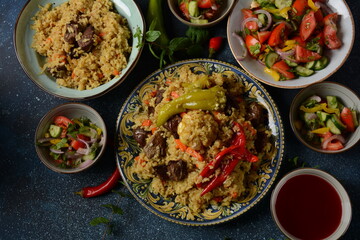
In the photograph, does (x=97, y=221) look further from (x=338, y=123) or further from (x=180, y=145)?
(x=338, y=123)

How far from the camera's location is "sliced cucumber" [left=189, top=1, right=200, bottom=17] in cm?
401

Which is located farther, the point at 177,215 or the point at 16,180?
the point at 16,180

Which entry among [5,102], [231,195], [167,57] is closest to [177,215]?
[231,195]

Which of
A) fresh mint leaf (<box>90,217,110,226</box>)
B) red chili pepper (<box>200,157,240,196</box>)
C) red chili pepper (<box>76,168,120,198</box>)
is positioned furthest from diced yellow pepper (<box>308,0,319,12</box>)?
fresh mint leaf (<box>90,217,110,226</box>)

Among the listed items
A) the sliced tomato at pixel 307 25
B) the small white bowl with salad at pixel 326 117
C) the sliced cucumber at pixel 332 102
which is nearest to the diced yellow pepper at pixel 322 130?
the small white bowl with salad at pixel 326 117

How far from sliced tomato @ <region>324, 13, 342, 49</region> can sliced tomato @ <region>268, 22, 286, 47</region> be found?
44cm

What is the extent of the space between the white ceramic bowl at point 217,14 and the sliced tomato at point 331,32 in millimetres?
1001

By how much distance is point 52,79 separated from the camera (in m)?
Result: 4.12

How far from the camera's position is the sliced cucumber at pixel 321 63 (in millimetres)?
3814

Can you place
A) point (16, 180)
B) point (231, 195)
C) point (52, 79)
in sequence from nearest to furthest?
point (231, 195) → point (52, 79) → point (16, 180)

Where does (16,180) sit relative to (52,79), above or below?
below

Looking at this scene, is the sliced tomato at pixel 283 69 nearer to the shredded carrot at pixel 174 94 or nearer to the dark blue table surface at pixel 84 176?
the dark blue table surface at pixel 84 176

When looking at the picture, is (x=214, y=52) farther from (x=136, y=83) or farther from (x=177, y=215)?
(x=177, y=215)

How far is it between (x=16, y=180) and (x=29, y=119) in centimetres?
76
